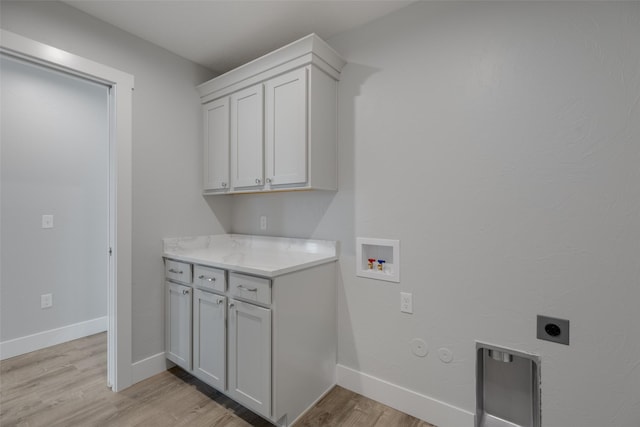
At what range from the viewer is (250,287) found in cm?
168

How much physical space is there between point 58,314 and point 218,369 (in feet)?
6.83

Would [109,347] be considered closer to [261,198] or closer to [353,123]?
[261,198]

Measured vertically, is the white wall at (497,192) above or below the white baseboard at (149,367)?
above

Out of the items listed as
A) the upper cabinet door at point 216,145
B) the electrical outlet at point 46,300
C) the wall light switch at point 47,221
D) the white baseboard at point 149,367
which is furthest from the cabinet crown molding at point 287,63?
the electrical outlet at point 46,300

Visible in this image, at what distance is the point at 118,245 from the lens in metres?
2.04

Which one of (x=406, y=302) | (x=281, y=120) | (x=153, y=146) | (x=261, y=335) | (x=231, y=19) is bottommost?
(x=261, y=335)

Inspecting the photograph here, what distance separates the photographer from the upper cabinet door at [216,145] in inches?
93.3

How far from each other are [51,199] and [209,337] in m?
2.23

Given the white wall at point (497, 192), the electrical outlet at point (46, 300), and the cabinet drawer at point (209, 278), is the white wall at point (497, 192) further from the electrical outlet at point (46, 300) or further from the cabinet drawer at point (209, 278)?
the electrical outlet at point (46, 300)

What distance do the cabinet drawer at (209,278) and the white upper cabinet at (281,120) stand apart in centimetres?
67

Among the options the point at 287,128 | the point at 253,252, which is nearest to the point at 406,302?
the point at 253,252

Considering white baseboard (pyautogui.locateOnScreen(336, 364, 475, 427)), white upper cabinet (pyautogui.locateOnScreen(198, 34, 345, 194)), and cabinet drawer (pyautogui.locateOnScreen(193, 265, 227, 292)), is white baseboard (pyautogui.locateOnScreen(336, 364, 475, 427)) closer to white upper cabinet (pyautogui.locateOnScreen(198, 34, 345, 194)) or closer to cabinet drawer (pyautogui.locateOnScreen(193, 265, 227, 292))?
cabinet drawer (pyautogui.locateOnScreen(193, 265, 227, 292))

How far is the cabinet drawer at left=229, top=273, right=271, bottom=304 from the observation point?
1.60 meters

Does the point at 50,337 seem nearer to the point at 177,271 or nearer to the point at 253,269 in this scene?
the point at 177,271
